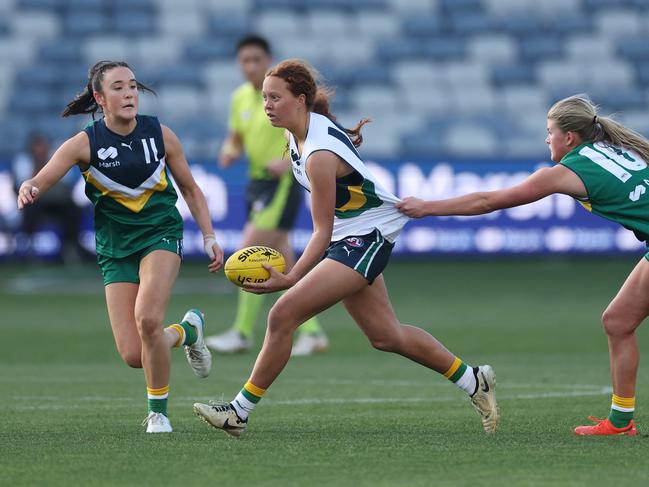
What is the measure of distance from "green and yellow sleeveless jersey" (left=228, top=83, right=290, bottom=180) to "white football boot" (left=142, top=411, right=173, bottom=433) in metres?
5.37

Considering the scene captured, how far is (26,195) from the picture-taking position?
270 inches

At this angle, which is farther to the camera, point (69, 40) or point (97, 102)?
point (69, 40)

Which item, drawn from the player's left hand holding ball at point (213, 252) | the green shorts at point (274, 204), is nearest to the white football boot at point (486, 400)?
the player's left hand holding ball at point (213, 252)

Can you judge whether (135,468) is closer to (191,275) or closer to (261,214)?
(261,214)

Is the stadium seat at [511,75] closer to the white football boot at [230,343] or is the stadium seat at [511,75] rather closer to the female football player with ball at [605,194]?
the white football boot at [230,343]

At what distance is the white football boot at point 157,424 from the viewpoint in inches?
283

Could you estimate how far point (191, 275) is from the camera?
21188 millimetres

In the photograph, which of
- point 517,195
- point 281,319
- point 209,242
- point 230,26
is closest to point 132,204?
point 209,242

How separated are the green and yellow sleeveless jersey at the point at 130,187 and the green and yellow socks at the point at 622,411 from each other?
272 centimetres

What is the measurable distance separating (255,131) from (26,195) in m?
5.83

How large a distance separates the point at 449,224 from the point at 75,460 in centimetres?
1477

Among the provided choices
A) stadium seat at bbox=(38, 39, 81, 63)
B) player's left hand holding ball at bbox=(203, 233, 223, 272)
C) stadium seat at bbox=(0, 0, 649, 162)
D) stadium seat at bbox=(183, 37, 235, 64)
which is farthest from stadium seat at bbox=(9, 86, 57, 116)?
player's left hand holding ball at bbox=(203, 233, 223, 272)

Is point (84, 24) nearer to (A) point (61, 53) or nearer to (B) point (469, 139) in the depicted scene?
(A) point (61, 53)

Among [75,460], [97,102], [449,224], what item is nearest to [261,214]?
[97,102]
